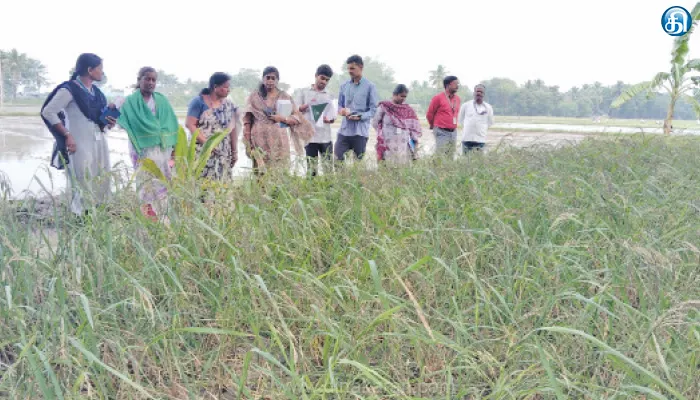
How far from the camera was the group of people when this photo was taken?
482 centimetres

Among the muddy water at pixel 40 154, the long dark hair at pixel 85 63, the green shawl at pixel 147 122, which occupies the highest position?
the long dark hair at pixel 85 63

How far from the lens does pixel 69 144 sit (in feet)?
15.7

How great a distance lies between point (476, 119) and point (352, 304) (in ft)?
19.5

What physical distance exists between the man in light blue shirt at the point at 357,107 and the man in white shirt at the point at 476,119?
1.74m

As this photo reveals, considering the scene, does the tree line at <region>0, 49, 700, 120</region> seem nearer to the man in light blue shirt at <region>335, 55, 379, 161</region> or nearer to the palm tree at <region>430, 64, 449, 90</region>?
the palm tree at <region>430, 64, 449, 90</region>

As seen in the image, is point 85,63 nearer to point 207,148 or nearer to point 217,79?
point 217,79

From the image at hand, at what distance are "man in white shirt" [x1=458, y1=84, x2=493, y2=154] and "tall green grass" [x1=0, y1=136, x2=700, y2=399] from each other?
14.8 ft

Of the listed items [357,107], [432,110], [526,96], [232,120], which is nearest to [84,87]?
[232,120]

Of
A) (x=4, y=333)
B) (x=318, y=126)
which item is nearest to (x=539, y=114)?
(x=318, y=126)

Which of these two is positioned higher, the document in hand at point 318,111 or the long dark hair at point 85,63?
the long dark hair at point 85,63

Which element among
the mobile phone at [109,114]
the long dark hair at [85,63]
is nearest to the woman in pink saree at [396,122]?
the mobile phone at [109,114]

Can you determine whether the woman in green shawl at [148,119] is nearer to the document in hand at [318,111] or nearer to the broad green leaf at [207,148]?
the broad green leaf at [207,148]

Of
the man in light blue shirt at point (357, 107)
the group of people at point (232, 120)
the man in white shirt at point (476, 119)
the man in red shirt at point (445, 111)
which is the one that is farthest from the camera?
the man in white shirt at point (476, 119)

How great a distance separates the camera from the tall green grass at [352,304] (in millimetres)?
1667
